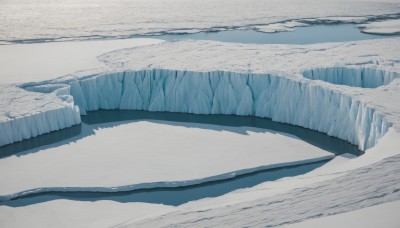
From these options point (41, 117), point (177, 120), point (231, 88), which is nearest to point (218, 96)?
point (231, 88)

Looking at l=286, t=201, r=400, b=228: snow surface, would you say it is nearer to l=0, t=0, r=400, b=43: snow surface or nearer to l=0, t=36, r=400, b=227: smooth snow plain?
l=0, t=36, r=400, b=227: smooth snow plain

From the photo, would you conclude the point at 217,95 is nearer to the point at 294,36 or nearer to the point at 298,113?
the point at 298,113

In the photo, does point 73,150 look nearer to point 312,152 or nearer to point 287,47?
point 312,152

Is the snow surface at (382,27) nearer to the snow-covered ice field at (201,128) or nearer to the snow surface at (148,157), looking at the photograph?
the snow-covered ice field at (201,128)

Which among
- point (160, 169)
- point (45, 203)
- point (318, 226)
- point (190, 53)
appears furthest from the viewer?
point (190, 53)

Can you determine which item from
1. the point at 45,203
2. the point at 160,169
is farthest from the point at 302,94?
the point at 45,203

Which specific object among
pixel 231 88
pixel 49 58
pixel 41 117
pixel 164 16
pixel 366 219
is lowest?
pixel 41 117

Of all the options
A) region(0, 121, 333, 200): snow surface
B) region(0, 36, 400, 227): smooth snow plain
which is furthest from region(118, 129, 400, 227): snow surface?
region(0, 121, 333, 200): snow surface
